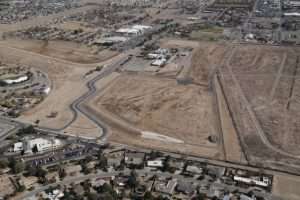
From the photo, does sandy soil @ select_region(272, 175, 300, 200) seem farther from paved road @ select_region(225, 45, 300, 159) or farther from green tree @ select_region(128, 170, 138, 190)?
green tree @ select_region(128, 170, 138, 190)

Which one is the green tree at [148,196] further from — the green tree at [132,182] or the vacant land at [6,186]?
the vacant land at [6,186]

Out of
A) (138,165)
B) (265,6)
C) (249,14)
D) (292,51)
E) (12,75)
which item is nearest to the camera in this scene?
(138,165)

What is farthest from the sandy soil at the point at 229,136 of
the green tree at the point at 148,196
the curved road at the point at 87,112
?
the curved road at the point at 87,112

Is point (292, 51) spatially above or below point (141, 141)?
above

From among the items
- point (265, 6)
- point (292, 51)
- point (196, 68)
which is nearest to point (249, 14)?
point (265, 6)

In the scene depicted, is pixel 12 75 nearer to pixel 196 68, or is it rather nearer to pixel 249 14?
pixel 196 68

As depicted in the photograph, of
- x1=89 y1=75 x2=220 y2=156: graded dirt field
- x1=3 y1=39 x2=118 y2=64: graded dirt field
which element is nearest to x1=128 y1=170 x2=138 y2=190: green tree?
x1=89 y1=75 x2=220 y2=156: graded dirt field

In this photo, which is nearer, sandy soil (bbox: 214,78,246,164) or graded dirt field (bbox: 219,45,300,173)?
sandy soil (bbox: 214,78,246,164)
